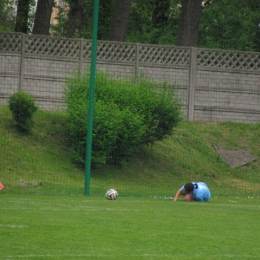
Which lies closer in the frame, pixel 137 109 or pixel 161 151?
pixel 137 109

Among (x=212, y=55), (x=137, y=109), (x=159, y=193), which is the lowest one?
(x=159, y=193)

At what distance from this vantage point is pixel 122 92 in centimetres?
2295

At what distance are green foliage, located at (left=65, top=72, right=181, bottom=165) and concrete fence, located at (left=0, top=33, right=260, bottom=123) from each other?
1.62 meters

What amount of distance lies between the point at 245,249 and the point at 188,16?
20.2 metres

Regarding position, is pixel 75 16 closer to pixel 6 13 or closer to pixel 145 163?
pixel 6 13

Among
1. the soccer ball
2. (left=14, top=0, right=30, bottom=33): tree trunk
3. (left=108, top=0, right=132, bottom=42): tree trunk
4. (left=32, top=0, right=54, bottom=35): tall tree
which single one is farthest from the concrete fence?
the soccer ball

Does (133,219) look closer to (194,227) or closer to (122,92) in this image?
(194,227)

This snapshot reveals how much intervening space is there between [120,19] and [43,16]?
3.01 m

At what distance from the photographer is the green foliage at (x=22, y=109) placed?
72.9ft

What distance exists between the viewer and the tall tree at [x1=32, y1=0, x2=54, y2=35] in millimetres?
29609

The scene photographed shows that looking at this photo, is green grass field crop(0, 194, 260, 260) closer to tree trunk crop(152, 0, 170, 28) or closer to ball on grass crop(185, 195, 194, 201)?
ball on grass crop(185, 195, 194, 201)

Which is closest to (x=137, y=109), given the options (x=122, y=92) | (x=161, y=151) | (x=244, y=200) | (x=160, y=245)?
(x=122, y=92)

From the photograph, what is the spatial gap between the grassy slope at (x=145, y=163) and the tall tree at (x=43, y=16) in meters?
6.51

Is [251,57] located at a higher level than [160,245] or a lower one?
higher
